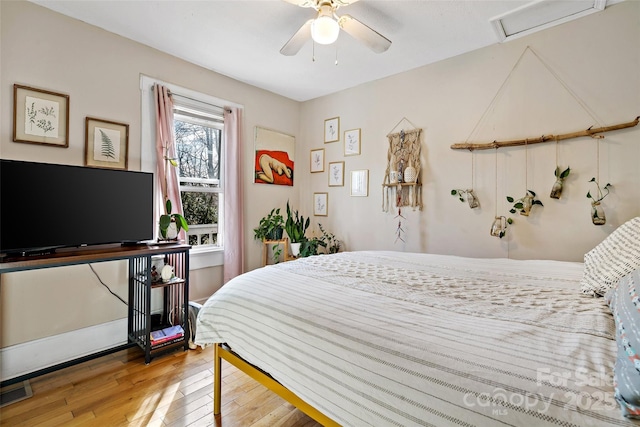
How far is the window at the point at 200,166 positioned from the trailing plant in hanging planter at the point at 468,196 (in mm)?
2452

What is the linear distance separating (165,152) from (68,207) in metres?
0.91

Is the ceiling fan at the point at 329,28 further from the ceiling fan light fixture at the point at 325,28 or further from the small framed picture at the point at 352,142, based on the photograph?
the small framed picture at the point at 352,142

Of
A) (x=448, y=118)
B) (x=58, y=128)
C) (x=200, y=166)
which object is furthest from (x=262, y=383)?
(x=448, y=118)

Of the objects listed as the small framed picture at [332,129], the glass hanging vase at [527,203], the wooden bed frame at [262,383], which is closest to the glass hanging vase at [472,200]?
the glass hanging vase at [527,203]

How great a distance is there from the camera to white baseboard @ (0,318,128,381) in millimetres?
1951

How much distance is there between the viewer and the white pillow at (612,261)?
118 cm

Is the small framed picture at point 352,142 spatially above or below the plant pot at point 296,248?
above

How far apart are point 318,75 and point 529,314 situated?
3.00 metres

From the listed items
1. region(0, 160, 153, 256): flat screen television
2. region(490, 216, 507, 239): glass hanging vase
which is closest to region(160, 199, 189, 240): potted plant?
region(0, 160, 153, 256): flat screen television

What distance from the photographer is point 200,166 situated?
3152 millimetres

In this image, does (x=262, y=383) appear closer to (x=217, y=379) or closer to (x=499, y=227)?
(x=217, y=379)

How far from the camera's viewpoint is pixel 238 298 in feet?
4.59

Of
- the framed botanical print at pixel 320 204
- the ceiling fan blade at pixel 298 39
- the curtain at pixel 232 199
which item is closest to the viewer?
the ceiling fan blade at pixel 298 39

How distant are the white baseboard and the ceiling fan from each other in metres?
2.65
